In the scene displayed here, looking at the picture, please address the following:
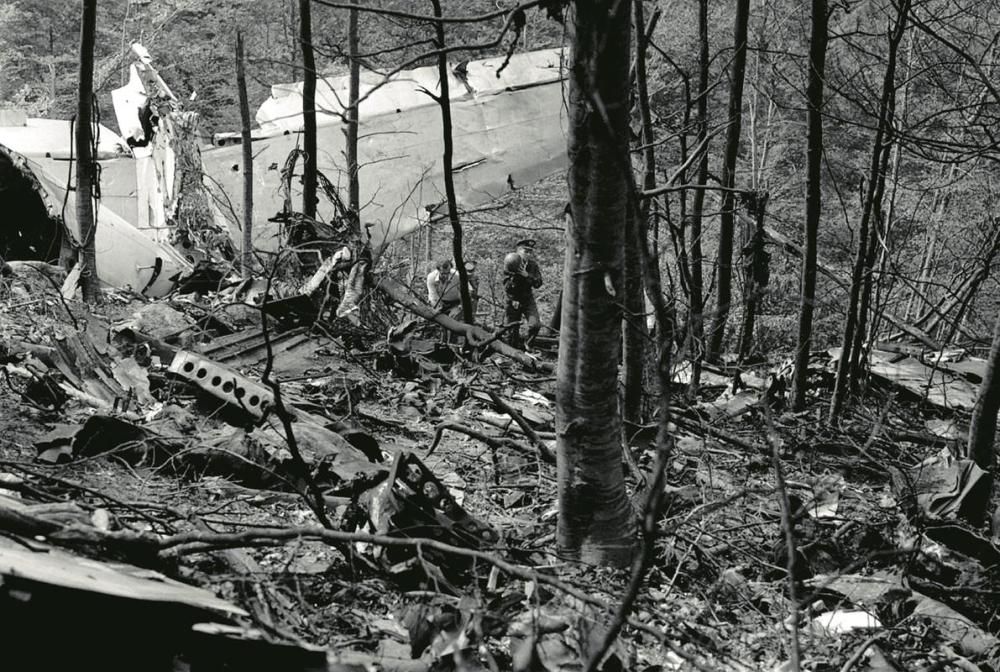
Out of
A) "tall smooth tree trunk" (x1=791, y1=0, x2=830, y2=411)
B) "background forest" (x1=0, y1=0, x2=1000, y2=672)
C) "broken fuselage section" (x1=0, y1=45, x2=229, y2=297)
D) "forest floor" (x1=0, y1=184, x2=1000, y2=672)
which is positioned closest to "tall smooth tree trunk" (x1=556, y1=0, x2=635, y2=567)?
"background forest" (x1=0, y1=0, x2=1000, y2=672)

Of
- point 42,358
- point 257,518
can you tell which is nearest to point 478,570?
point 257,518

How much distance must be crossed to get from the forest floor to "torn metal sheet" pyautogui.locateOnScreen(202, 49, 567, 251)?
51.9 ft

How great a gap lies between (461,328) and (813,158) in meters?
4.36

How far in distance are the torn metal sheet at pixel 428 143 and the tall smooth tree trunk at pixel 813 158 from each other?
648 inches

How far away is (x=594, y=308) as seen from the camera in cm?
399

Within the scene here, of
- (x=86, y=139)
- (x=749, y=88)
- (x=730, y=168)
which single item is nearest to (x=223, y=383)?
(x=86, y=139)

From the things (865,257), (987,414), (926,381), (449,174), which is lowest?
(926,381)

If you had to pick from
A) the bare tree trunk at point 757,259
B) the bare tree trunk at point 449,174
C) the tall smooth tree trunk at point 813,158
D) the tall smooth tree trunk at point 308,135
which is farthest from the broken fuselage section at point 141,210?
the tall smooth tree trunk at point 813,158

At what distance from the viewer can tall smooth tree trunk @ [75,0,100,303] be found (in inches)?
394

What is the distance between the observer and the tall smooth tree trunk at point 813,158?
7.86 m

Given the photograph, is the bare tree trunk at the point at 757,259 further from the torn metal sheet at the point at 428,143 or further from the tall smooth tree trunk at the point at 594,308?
the torn metal sheet at the point at 428,143

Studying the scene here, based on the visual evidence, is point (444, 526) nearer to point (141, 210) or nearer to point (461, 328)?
point (461, 328)

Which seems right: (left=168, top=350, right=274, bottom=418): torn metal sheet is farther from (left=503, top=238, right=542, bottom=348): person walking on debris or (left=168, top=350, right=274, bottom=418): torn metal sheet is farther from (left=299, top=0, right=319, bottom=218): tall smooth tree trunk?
(left=503, top=238, right=542, bottom=348): person walking on debris

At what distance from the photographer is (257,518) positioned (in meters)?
5.02
